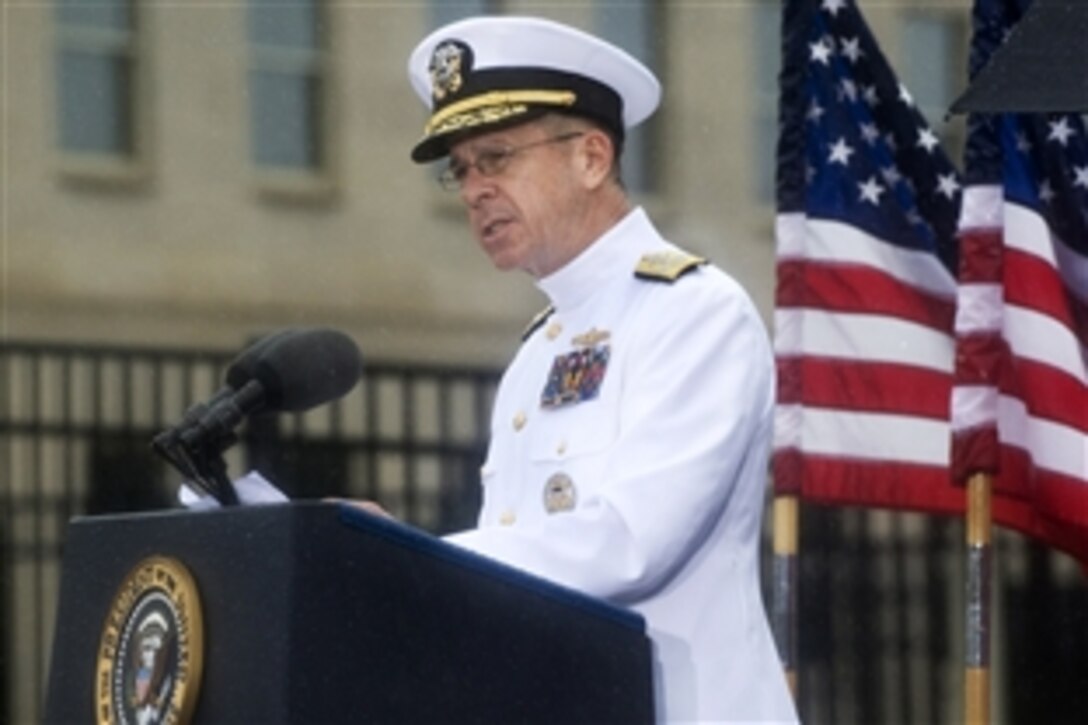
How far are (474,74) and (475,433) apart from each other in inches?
393

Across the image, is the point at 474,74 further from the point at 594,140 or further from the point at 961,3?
the point at 961,3

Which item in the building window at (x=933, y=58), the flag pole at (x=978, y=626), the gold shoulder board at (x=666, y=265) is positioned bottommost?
the flag pole at (x=978, y=626)

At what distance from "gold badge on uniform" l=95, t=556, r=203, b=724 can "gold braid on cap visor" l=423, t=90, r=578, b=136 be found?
96 centimetres

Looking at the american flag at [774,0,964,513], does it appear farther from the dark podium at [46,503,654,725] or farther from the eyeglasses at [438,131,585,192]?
the dark podium at [46,503,654,725]

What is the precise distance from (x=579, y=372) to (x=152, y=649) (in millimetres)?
926

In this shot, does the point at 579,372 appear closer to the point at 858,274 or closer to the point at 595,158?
the point at 595,158

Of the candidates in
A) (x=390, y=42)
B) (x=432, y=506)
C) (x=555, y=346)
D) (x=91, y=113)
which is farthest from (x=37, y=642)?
(x=555, y=346)

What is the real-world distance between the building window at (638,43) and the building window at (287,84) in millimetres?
1440

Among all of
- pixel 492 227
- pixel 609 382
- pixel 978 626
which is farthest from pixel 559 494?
pixel 978 626

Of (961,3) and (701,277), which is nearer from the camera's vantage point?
(701,277)

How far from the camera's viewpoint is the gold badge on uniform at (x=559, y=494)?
4.35 metres

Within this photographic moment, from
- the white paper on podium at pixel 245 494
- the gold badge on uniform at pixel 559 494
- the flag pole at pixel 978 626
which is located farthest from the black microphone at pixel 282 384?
the flag pole at pixel 978 626

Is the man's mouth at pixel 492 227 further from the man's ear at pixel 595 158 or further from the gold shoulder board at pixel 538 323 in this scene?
the gold shoulder board at pixel 538 323

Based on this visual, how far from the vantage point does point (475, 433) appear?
14.5m
